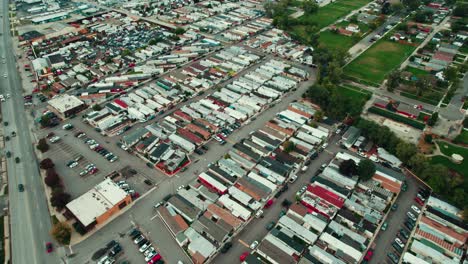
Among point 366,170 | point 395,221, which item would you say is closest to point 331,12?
point 366,170

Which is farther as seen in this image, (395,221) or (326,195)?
(326,195)

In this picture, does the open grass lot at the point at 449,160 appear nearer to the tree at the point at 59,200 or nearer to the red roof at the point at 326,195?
the red roof at the point at 326,195

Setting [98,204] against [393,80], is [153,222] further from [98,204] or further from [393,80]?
[393,80]

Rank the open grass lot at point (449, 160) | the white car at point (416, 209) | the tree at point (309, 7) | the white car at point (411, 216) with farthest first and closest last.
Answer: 1. the tree at point (309, 7)
2. the open grass lot at point (449, 160)
3. the white car at point (416, 209)
4. the white car at point (411, 216)

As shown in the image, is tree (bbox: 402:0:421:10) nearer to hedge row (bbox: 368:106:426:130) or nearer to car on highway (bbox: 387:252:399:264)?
hedge row (bbox: 368:106:426:130)

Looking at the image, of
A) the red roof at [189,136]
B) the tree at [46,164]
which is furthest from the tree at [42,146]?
the red roof at [189,136]
